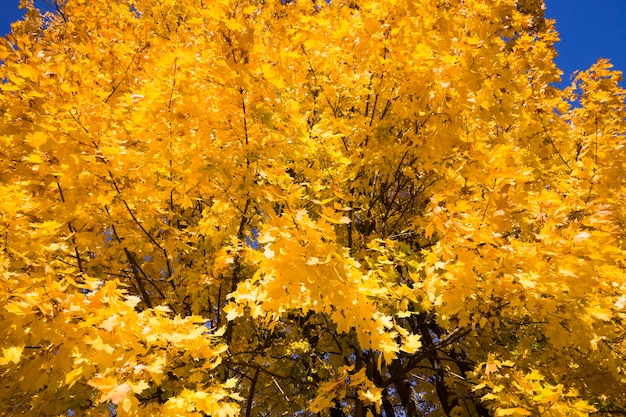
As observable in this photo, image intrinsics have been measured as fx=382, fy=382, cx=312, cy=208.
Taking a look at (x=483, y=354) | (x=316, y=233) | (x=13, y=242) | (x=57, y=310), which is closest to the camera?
(x=57, y=310)

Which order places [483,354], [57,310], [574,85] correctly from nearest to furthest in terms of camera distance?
1. [57,310]
2. [483,354]
3. [574,85]

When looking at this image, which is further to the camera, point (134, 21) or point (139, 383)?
point (134, 21)

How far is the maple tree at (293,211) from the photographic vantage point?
6.95 feet

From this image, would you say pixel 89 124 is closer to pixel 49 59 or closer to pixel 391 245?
pixel 49 59

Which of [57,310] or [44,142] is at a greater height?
[44,142]

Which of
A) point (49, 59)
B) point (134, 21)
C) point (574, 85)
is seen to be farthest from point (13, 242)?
point (574, 85)

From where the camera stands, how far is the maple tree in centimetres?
212

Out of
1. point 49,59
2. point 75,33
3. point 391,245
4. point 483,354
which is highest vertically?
point 75,33

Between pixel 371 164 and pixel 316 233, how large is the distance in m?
2.33

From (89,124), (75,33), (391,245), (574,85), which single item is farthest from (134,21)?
(574,85)

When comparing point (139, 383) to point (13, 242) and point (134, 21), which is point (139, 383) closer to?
point (13, 242)

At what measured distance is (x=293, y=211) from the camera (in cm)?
214

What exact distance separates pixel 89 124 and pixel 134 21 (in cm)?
461

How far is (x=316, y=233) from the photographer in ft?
6.73
